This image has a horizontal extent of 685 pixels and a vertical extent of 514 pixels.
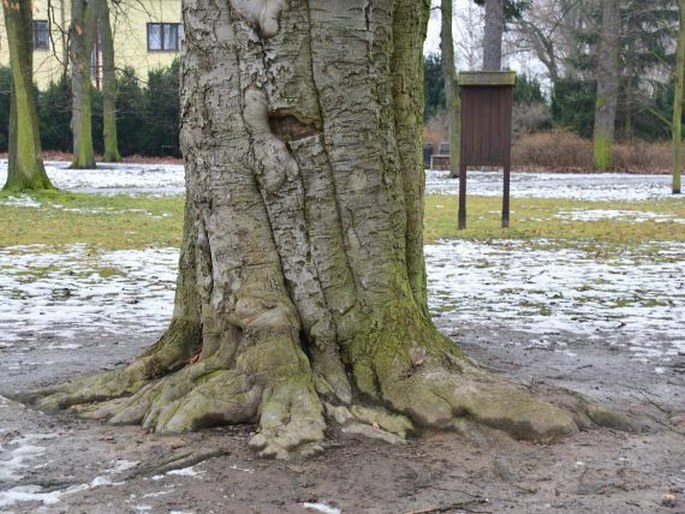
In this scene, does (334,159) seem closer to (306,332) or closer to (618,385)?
(306,332)

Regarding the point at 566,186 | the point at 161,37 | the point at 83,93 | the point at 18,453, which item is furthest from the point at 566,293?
the point at 161,37

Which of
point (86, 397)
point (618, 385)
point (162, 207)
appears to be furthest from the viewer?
point (162, 207)

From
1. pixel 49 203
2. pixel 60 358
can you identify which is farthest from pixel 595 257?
pixel 49 203

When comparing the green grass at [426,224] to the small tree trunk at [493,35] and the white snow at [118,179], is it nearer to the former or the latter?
the white snow at [118,179]

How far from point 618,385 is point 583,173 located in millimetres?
31440

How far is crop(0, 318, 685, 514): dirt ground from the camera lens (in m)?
3.21

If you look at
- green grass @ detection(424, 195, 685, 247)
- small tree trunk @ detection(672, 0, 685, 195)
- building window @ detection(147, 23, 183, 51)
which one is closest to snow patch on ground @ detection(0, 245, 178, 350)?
green grass @ detection(424, 195, 685, 247)

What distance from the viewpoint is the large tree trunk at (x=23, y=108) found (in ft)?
63.1

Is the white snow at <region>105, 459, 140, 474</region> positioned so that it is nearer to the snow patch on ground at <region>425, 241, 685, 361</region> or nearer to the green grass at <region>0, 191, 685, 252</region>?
the snow patch on ground at <region>425, 241, 685, 361</region>

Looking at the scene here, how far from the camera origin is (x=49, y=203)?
1853 centimetres

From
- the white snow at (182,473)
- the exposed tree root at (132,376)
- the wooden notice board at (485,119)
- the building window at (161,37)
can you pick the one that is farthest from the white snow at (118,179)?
the white snow at (182,473)

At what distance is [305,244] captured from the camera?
4.14 metres

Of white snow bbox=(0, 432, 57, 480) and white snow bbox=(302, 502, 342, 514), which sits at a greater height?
white snow bbox=(302, 502, 342, 514)

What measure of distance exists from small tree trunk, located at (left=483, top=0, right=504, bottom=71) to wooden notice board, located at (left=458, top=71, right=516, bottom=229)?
17954 mm
